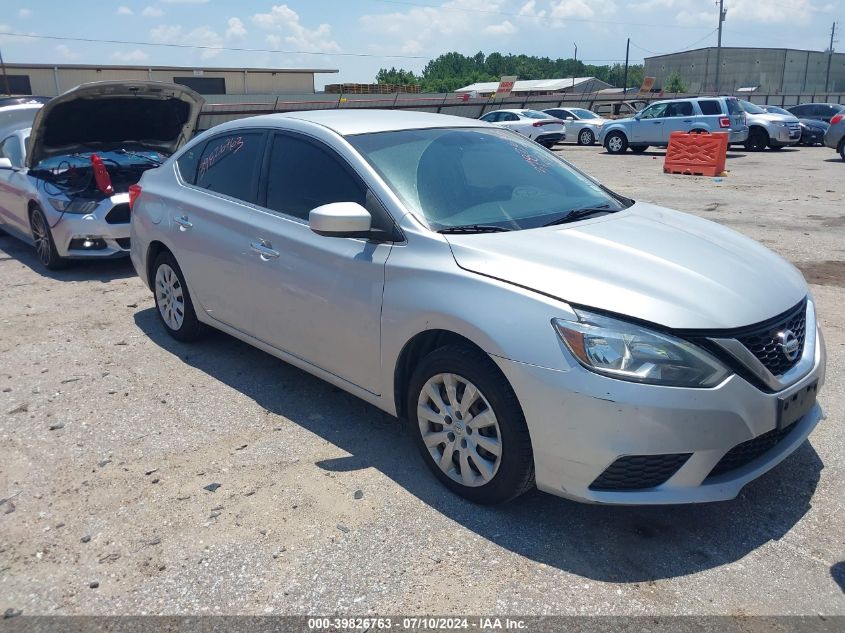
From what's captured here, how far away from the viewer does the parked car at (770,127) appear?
22250 mm

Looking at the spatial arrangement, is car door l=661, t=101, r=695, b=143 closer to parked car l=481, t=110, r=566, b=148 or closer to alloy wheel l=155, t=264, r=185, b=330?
parked car l=481, t=110, r=566, b=148

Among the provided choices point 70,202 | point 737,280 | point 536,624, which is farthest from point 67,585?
point 70,202

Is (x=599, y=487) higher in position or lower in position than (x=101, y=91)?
lower

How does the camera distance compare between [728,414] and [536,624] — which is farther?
[728,414]

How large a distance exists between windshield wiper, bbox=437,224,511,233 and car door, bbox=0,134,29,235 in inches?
256

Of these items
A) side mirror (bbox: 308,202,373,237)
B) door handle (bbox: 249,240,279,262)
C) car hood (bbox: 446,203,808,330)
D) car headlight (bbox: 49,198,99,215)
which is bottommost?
car headlight (bbox: 49,198,99,215)

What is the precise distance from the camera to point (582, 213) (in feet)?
12.8

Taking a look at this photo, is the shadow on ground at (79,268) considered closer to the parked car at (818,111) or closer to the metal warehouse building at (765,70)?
the parked car at (818,111)

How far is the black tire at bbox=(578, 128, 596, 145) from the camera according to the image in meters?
27.6

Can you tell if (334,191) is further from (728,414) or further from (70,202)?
(70,202)

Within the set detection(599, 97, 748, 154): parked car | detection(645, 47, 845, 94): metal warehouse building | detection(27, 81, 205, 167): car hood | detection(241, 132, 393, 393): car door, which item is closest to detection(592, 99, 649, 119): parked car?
detection(599, 97, 748, 154): parked car

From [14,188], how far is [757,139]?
70.2 feet

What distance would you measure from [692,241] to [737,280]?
1.57ft

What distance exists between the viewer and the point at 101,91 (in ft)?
23.7
